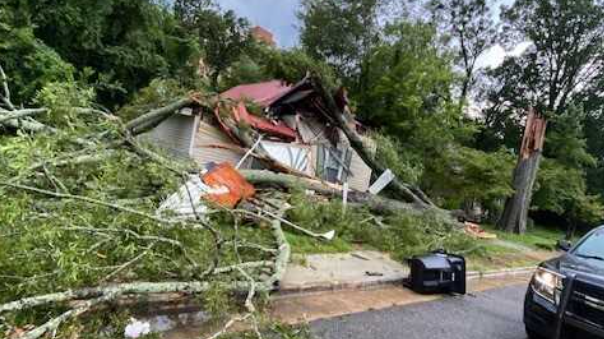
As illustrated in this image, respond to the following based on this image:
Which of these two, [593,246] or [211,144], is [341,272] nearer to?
[593,246]

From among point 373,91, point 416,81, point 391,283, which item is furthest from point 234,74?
point 391,283

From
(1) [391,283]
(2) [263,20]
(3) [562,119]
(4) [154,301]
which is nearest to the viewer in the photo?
(4) [154,301]

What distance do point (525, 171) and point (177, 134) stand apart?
46.0ft

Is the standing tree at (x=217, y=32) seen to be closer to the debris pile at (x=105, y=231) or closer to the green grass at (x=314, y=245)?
the debris pile at (x=105, y=231)

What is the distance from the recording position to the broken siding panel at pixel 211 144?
11.9 m

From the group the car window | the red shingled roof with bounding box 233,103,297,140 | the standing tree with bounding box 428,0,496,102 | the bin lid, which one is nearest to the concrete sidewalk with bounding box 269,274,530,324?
the bin lid

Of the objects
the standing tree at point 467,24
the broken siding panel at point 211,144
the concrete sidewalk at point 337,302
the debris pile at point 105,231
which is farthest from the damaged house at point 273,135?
the standing tree at point 467,24

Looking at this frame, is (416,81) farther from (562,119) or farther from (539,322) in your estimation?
(539,322)

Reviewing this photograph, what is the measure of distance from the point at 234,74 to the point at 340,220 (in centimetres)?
1749

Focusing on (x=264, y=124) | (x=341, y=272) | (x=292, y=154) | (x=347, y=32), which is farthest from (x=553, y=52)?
(x=341, y=272)

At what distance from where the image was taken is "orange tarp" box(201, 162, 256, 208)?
296 inches

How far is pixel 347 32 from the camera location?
69.8ft

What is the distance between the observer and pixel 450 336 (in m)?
4.54

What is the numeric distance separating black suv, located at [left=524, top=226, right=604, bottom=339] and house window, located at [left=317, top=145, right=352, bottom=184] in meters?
10.3
